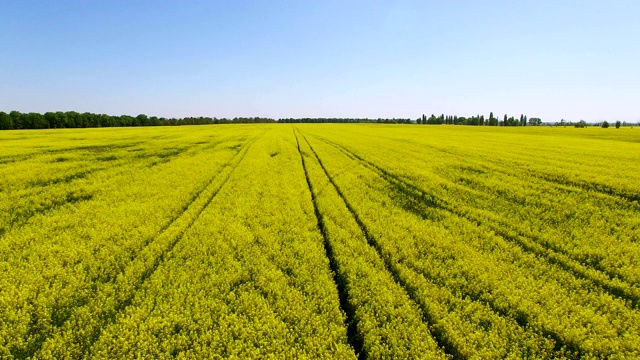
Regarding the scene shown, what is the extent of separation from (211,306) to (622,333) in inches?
295

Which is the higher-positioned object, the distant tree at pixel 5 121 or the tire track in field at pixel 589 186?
the distant tree at pixel 5 121

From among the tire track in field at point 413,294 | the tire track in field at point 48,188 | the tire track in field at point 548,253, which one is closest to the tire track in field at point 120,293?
the tire track in field at point 48,188

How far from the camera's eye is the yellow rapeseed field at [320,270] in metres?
5.29

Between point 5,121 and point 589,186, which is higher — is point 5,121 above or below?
above

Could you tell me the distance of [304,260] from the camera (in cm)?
796

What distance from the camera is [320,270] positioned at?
746 cm

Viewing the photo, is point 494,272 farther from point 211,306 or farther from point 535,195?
point 535,195

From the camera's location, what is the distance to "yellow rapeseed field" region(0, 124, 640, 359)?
529cm

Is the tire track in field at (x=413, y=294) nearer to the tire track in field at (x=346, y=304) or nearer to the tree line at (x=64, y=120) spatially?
the tire track in field at (x=346, y=304)

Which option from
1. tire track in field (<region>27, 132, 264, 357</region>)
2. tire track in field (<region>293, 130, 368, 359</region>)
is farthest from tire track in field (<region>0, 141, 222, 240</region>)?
tire track in field (<region>293, 130, 368, 359</region>)

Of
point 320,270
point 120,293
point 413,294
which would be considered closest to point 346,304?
point 320,270

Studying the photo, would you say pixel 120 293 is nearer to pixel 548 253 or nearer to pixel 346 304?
pixel 346 304

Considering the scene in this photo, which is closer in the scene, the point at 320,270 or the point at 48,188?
the point at 320,270

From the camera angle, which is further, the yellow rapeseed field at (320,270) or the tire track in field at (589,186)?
the tire track in field at (589,186)
